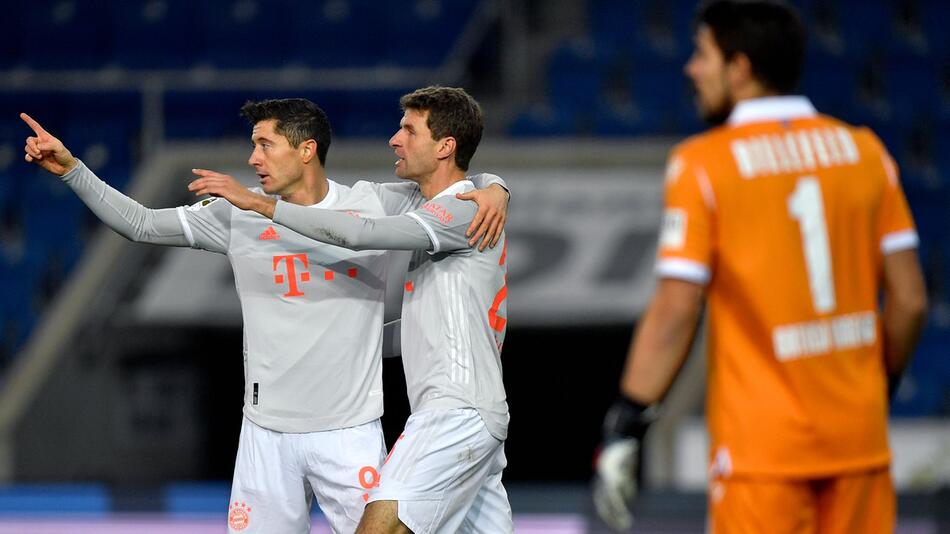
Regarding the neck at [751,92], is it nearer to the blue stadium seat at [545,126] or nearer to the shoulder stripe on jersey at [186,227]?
the shoulder stripe on jersey at [186,227]

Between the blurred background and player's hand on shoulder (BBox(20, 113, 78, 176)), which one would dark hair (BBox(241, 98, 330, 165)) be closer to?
player's hand on shoulder (BBox(20, 113, 78, 176))

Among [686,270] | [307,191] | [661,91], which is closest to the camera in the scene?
[686,270]

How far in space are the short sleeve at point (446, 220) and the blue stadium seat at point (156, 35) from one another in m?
6.96

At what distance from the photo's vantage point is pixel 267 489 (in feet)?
14.3

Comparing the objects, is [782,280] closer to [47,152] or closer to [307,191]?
[307,191]

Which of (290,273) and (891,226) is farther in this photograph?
(290,273)

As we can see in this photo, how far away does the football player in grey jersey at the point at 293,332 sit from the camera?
14.3ft

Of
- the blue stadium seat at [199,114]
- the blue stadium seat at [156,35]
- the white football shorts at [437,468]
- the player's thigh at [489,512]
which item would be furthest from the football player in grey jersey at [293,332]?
the blue stadium seat at [156,35]

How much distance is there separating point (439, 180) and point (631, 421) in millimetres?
1676

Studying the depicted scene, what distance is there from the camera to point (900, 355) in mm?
3064

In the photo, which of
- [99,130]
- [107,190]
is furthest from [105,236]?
[107,190]

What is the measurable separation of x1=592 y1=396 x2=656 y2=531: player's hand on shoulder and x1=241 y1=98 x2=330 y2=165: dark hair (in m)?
1.84

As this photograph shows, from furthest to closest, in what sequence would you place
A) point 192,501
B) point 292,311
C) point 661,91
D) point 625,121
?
point 661,91 < point 625,121 < point 192,501 < point 292,311

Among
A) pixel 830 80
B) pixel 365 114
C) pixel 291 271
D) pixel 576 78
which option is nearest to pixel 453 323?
pixel 291 271
